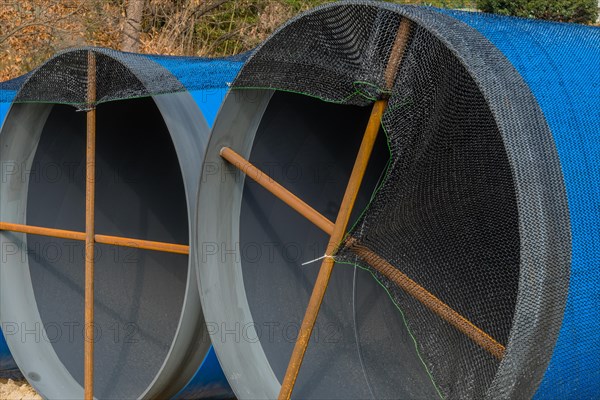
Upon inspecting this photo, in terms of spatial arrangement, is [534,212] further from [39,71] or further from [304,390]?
[39,71]

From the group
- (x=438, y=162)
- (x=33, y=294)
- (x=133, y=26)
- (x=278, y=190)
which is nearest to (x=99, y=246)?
(x=33, y=294)

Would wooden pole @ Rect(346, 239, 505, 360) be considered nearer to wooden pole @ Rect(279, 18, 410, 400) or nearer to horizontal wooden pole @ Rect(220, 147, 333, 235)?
wooden pole @ Rect(279, 18, 410, 400)

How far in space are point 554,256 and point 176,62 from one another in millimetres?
3386

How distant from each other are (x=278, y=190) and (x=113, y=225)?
8.49ft

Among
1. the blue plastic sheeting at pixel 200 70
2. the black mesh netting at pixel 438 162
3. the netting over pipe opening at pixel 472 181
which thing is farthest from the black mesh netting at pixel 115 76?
the black mesh netting at pixel 438 162

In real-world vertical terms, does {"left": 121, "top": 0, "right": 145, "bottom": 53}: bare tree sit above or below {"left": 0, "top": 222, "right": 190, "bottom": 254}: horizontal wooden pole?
above

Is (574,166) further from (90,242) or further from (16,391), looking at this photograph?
(16,391)

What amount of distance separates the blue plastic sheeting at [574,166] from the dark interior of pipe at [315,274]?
6.44 feet

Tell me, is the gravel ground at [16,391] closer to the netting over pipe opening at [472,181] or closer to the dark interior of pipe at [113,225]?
the dark interior of pipe at [113,225]

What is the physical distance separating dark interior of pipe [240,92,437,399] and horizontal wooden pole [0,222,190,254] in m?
0.44

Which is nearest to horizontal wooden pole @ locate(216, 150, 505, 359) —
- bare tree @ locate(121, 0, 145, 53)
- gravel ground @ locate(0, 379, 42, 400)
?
gravel ground @ locate(0, 379, 42, 400)

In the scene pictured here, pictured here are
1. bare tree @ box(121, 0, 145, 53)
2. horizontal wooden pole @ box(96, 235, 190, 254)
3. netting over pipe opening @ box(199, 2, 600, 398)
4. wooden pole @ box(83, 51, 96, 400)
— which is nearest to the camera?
netting over pipe opening @ box(199, 2, 600, 398)

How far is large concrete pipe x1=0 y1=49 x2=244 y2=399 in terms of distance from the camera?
6316 millimetres

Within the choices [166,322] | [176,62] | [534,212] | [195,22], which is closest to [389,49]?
[534,212]
